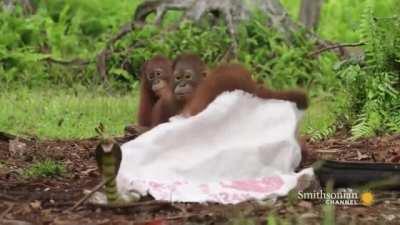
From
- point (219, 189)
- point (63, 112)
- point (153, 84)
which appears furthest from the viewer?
point (63, 112)

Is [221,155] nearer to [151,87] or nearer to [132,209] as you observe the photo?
[132,209]

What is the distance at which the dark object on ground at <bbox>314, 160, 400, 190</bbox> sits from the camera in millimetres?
4098

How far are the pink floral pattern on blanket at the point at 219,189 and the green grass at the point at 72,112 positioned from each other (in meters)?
2.55

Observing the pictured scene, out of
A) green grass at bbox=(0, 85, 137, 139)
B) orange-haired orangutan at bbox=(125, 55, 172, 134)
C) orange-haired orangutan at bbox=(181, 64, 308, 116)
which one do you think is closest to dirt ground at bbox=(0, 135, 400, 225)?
orange-haired orangutan at bbox=(181, 64, 308, 116)

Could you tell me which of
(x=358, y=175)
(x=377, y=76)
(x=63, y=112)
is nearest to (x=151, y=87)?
(x=377, y=76)

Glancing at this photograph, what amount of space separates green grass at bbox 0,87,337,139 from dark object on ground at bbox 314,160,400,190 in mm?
2346

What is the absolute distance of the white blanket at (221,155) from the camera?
3914 millimetres

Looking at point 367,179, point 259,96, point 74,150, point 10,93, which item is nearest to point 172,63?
point 74,150

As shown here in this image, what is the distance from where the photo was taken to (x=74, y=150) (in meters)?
5.81

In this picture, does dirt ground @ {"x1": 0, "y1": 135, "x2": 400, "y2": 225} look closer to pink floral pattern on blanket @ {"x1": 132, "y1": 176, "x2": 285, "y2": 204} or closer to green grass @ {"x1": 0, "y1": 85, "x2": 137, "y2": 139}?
pink floral pattern on blanket @ {"x1": 132, "y1": 176, "x2": 285, "y2": 204}

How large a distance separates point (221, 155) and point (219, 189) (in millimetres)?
215

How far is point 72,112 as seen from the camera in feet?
27.8

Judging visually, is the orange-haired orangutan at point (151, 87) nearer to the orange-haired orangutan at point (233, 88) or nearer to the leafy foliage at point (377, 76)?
the orange-haired orangutan at point (233, 88)

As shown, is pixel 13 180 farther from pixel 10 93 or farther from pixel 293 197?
pixel 10 93
